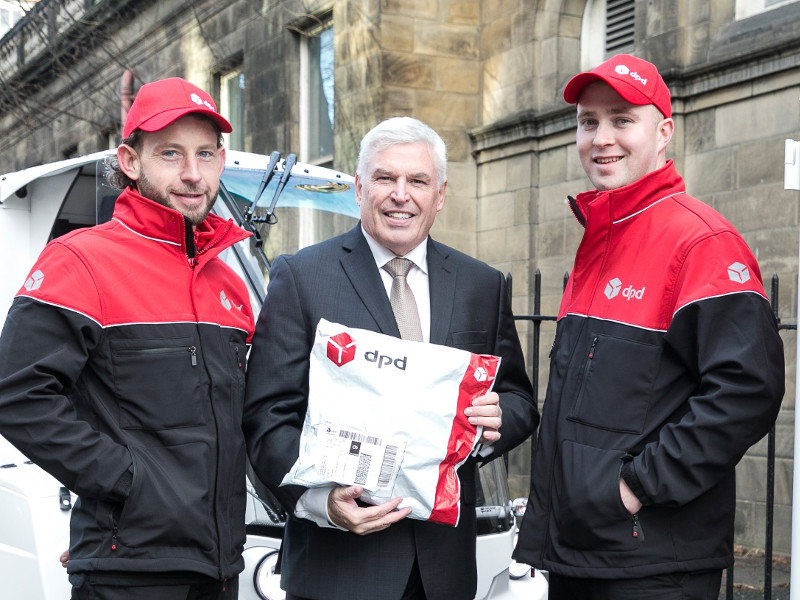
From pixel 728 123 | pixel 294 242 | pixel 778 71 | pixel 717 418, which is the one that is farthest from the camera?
pixel 728 123

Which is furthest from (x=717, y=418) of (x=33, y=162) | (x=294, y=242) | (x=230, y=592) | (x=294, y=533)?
(x=33, y=162)

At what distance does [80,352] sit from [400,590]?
1.14m

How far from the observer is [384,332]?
2.86 metres

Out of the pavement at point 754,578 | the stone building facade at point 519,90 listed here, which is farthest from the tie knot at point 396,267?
the stone building facade at point 519,90

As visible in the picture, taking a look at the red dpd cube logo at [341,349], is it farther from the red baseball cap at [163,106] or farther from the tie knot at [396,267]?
the red baseball cap at [163,106]

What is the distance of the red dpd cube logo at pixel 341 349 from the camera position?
2.57 metres

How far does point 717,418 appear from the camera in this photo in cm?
252

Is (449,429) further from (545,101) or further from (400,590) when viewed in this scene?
(545,101)

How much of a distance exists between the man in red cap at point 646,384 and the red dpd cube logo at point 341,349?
70 centimetres

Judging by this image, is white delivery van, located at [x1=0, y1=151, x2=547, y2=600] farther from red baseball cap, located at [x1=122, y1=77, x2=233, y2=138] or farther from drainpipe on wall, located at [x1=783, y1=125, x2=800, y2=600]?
drainpipe on wall, located at [x1=783, y1=125, x2=800, y2=600]

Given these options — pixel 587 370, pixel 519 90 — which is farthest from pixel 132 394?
pixel 519 90

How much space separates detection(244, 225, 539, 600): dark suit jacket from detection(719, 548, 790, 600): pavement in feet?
12.3

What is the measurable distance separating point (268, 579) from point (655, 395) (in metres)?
1.56

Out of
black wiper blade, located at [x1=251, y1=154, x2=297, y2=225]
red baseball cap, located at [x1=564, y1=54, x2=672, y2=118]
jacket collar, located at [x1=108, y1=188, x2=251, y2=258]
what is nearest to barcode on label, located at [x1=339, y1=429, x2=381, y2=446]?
jacket collar, located at [x1=108, y1=188, x2=251, y2=258]
